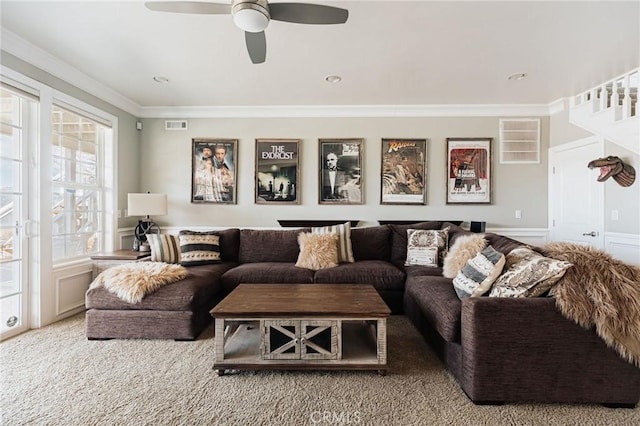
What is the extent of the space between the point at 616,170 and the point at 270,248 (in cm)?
392

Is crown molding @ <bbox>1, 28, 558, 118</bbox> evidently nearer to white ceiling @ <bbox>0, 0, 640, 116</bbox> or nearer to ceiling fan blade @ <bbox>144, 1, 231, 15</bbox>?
white ceiling @ <bbox>0, 0, 640, 116</bbox>

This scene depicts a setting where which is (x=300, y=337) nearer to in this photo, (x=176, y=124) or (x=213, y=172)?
(x=213, y=172)

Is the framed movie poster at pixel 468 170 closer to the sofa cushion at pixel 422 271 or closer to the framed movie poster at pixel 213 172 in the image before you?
the sofa cushion at pixel 422 271

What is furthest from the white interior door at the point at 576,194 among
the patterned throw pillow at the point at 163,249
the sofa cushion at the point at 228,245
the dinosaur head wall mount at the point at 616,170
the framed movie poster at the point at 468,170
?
the patterned throw pillow at the point at 163,249

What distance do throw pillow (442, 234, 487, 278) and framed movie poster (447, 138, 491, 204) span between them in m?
1.46

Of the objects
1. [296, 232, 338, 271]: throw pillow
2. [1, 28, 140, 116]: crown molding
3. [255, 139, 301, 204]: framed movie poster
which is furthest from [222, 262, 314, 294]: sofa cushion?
[1, 28, 140, 116]: crown molding

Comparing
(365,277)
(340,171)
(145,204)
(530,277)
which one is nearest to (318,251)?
(365,277)

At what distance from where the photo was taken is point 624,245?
10.3 feet

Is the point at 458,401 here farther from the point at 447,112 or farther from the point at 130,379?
the point at 447,112

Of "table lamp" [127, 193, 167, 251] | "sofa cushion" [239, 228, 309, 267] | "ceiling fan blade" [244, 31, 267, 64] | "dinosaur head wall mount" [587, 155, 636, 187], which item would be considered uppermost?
"ceiling fan blade" [244, 31, 267, 64]

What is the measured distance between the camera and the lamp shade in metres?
3.52

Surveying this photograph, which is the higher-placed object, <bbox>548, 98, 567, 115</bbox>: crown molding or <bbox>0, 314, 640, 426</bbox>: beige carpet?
<bbox>548, 98, 567, 115</bbox>: crown molding

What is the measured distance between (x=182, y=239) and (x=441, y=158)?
142 inches

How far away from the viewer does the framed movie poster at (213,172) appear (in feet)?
13.7
